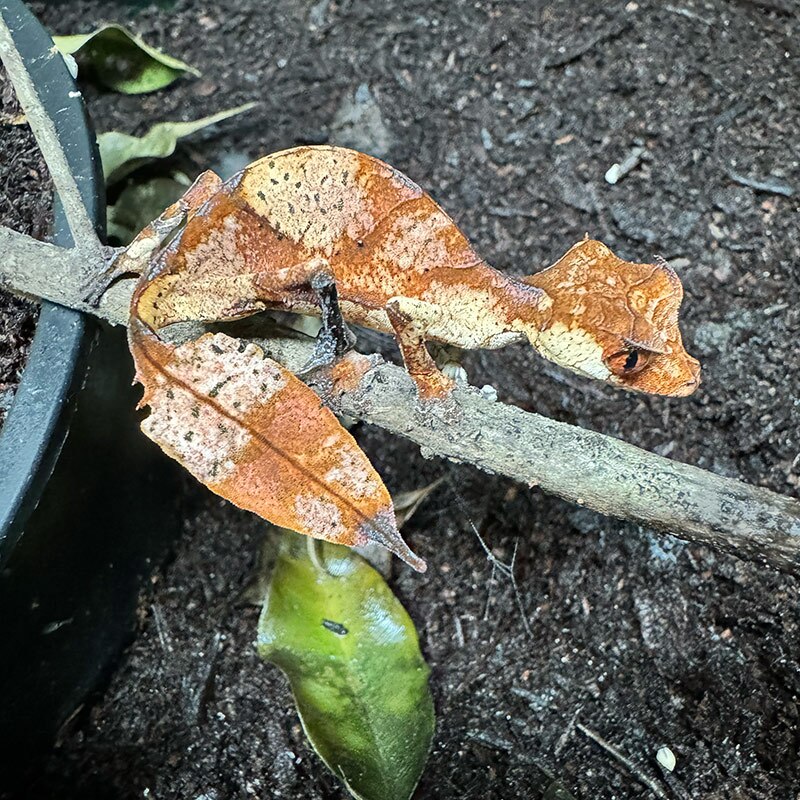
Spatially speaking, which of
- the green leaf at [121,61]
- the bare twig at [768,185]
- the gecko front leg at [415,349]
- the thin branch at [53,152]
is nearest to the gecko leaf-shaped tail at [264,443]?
the gecko front leg at [415,349]

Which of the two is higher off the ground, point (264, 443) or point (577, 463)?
point (264, 443)

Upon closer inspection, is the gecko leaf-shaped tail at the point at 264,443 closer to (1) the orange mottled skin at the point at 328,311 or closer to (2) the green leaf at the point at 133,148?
(1) the orange mottled skin at the point at 328,311

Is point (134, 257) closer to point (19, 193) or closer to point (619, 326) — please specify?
point (19, 193)

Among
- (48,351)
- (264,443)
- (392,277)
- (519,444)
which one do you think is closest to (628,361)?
(519,444)

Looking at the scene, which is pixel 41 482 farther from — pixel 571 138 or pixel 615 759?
pixel 571 138

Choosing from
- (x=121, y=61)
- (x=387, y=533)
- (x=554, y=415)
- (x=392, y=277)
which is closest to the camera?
(x=387, y=533)

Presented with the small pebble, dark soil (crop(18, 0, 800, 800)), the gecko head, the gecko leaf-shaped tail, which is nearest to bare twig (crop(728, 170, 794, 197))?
dark soil (crop(18, 0, 800, 800))

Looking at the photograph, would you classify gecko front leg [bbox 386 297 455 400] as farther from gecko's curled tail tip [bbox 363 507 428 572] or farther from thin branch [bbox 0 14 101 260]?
thin branch [bbox 0 14 101 260]
